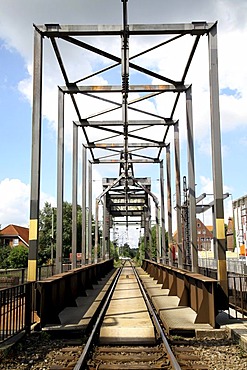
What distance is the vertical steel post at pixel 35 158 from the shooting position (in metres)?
10.5

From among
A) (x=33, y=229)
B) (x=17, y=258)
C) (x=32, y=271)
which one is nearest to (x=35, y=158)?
(x=33, y=229)

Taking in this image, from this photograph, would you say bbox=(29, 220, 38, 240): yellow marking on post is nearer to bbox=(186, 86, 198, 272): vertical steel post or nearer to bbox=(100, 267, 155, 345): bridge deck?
bbox=(100, 267, 155, 345): bridge deck

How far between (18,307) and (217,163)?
5.68 m

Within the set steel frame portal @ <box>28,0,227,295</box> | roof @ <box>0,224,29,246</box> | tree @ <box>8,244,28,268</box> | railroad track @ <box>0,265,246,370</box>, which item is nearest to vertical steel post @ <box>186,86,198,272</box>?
steel frame portal @ <box>28,0,227,295</box>

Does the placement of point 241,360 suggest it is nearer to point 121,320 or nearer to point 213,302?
point 213,302

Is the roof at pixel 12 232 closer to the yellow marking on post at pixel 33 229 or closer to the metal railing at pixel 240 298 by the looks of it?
the metal railing at pixel 240 298

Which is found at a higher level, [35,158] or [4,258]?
[35,158]

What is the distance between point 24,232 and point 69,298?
2686 inches

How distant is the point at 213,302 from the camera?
898 centimetres

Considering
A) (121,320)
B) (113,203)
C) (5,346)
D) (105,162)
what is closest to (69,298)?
(121,320)

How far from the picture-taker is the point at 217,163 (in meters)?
10.9

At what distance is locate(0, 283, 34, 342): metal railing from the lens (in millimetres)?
7657

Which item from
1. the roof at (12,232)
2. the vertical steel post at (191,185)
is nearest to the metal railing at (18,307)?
the vertical steel post at (191,185)

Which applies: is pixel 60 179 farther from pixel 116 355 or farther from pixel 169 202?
pixel 169 202
